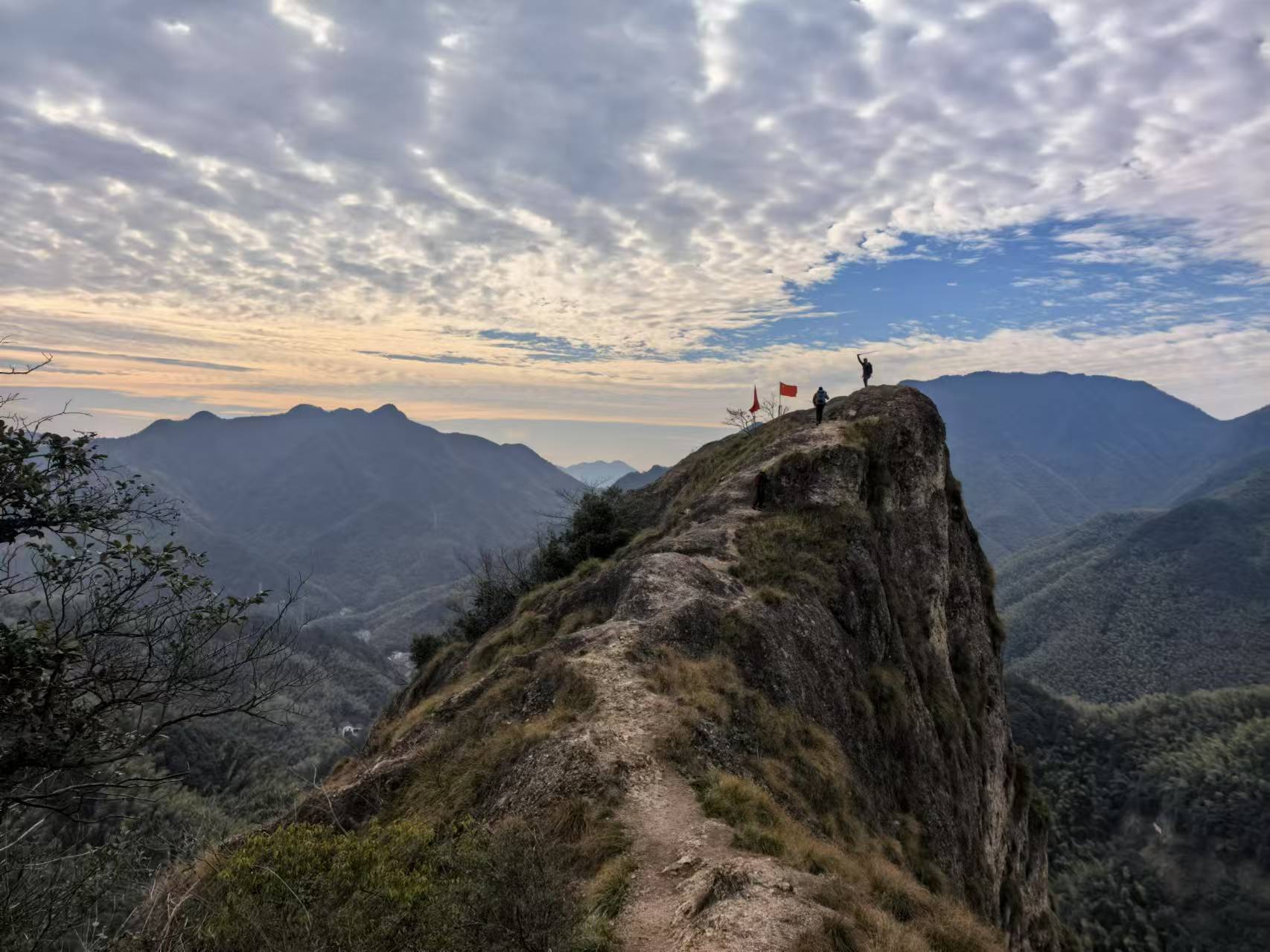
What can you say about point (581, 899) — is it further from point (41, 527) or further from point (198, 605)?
point (41, 527)

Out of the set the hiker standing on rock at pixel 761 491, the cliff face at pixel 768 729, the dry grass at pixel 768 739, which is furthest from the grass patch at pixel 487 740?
the hiker standing on rock at pixel 761 491

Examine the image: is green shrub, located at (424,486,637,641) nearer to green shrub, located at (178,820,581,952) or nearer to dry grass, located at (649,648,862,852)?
dry grass, located at (649,648,862,852)

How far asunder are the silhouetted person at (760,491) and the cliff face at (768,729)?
372 mm

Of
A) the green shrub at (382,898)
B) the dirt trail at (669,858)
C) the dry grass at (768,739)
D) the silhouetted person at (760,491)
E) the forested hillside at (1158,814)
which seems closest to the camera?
the green shrub at (382,898)

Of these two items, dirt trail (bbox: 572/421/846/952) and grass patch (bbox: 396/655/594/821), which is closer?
dirt trail (bbox: 572/421/846/952)

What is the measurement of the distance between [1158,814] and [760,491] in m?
181

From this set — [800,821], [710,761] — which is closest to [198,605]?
[710,761]

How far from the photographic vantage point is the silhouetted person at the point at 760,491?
3189 cm

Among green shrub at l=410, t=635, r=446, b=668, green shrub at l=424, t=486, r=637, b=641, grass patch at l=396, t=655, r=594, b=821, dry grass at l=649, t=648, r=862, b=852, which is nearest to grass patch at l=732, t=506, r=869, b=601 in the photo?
Answer: dry grass at l=649, t=648, r=862, b=852

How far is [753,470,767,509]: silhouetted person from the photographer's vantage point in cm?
3189

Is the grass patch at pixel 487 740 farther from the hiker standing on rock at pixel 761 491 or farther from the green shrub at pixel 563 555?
the green shrub at pixel 563 555

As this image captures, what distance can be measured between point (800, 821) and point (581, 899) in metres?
5.83

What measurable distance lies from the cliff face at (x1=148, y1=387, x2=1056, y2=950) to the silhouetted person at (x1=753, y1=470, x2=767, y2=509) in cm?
37

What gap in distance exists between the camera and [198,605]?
12.2m
